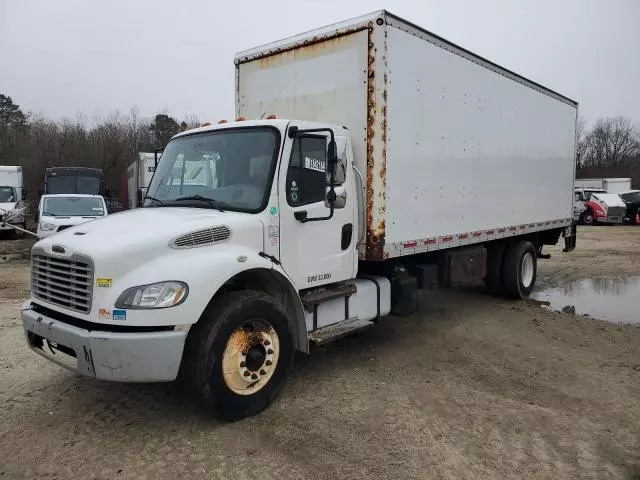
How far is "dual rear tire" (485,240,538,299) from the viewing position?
914 cm

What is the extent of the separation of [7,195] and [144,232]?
2000 centimetres

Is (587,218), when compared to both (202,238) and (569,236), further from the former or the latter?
(202,238)

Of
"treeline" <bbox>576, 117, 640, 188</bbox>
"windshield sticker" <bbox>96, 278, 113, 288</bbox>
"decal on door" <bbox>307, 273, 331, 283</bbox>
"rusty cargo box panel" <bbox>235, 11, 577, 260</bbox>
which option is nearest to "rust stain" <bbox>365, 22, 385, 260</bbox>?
"rusty cargo box panel" <bbox>235, 11, 577, 260</bbox>

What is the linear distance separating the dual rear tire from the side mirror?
4766 mm

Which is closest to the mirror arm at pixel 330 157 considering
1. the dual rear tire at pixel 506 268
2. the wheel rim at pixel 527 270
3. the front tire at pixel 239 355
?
the front tire at pixel 239 355

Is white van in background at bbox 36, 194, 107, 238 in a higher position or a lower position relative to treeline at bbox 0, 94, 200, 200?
lower

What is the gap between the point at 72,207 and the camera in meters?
15.2

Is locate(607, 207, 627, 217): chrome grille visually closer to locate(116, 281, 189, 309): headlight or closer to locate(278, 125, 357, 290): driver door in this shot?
locate(278, 125, 357, 290): driver door

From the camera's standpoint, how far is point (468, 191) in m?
7.29

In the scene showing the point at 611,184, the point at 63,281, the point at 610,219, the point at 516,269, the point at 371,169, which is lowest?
the point at 516,269

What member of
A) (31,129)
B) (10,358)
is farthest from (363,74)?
(31,129)

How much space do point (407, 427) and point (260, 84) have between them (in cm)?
445

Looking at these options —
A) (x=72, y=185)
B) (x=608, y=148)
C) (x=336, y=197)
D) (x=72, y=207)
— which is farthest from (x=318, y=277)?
A: (x=608, y=148)

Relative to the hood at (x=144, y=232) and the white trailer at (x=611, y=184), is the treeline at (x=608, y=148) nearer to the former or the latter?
the white trailer at (x=611, y=184)
